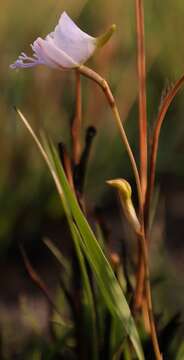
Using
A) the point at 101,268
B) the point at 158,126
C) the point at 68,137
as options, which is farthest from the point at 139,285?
the point at 68,137

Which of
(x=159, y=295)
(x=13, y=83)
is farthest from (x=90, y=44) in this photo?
(x=13, y=83)

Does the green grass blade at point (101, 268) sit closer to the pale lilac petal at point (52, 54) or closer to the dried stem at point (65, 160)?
the dried stem at point (65, 160)

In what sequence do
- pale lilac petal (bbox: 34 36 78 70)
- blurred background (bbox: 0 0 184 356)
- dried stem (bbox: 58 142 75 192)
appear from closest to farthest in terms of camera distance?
pale lilac petal (bbox: 34 36 78 70)
dried stem (bbox: 58 142 75 192)
blurred background (bbox: 0 0 184 356)

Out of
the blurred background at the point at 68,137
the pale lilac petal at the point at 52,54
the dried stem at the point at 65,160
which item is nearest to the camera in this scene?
the pale lilac petal at the point at 52,54

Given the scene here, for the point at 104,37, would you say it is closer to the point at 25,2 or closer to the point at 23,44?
the point at 23,44

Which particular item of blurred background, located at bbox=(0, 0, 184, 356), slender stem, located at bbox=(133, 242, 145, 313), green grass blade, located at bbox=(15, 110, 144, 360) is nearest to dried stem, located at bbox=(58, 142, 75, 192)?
green grass blade, located at bbox=(15, 110, 144, 360)

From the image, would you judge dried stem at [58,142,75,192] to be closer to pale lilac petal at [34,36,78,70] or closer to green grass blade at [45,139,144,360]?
green grass blade at [45,139,144,360]

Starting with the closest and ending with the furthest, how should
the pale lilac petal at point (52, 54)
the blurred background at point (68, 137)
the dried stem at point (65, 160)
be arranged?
the pale lilac petal at point (52, 54) < the dried stem at point (65, 160) < the blurred background at point (68, 137)

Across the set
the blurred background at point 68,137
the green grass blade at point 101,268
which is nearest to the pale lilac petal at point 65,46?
the green grass blade at point 101,268
